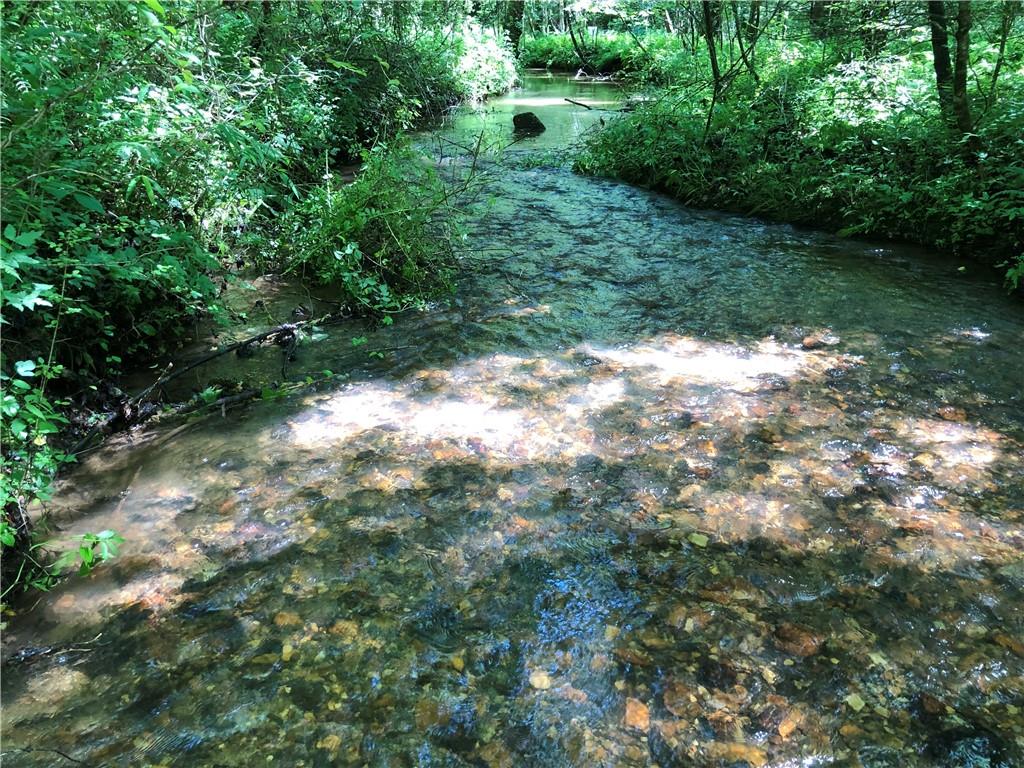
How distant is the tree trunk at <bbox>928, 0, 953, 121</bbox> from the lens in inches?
299

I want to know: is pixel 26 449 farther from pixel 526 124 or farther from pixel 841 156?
pixel 526 124

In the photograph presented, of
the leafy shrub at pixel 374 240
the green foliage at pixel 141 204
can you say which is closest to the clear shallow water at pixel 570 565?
the green foliage at pixel 141 204

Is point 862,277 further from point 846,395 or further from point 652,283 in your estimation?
point 846,395

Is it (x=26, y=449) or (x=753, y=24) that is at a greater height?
(x=753, y=24)

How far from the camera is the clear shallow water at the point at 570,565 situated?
8.03 ft

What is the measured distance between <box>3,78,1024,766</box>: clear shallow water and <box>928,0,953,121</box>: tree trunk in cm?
379

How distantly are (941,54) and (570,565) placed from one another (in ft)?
27.9

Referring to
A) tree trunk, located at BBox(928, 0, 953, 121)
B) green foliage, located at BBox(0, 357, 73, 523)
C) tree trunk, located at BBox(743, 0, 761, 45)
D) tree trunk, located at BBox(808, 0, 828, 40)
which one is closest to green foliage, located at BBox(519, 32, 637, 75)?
tree trunk, located at BBox(743, 0, 761, 45)

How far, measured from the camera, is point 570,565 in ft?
10.6

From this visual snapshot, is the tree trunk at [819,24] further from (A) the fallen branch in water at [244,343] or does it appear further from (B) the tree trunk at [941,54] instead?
(A) the fallen branch in water at [244,343]

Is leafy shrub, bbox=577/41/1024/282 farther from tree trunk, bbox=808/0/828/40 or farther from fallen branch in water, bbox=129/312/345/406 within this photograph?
fallen branch in water, bbox=129/312/345/406

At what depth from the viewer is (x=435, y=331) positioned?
5.90 metres

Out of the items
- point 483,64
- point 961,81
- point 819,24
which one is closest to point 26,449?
point 961,81

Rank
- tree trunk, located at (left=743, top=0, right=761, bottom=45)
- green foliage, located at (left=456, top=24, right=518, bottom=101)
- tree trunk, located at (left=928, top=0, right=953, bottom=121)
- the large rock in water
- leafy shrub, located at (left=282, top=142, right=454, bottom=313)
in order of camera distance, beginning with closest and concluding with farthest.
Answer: leafy shrub, located at (left=282, top=142, right=454, bottom=313), tree trunk, located at (left=928, top=0, right=953, bottom=121), tree trunk, located at (left=743, top=0, right=761, bottom=45), the large rock in water, green foliage, located at (left=456, top=24, right=518, bottom=101)
